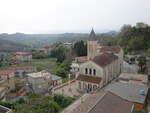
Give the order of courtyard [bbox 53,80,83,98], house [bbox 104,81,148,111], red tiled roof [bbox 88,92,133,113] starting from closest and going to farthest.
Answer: red tiled roof [bbox 88,92,133,113]
house [bbox 104,81,148,111]
courtyard [bbox 53,80,83,98]

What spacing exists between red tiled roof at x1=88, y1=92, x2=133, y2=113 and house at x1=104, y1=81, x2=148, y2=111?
2138 millimetres

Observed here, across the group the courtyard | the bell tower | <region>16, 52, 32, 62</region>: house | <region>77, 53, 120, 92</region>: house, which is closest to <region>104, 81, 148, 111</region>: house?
<region>77, 53, 120, 92</region>: house

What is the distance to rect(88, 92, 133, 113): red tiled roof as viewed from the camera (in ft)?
41.0

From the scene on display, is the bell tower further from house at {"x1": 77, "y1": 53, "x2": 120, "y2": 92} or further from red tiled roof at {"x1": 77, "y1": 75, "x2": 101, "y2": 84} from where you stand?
red tiled roof at {"x1": 77, "y1": 75, "x2": 101, "y2": 84}

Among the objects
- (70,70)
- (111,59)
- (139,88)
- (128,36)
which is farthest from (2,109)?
(128,36)

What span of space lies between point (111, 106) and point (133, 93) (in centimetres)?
576

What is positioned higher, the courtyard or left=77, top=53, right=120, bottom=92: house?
left=77, top=53, right=120, bottom=92: house

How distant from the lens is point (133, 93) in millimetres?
17656

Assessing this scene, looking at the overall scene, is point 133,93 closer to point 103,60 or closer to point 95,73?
point 95,73

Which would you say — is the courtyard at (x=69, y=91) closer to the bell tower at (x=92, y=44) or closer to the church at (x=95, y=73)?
the church at (x=95, y=73)

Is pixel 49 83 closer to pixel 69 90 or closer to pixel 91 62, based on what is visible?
pixel 69 90

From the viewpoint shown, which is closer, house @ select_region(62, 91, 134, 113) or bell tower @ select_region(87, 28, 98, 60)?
house @ select_region(62, 91, 134, 113)

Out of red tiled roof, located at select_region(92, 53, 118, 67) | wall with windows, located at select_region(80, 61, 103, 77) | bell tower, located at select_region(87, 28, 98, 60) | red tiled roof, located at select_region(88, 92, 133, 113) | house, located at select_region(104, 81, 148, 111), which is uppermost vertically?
bell tower, located at select_region(87, 28, 98, 60)

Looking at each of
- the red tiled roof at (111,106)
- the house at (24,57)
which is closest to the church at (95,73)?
the red tiled roof at (111,106)
